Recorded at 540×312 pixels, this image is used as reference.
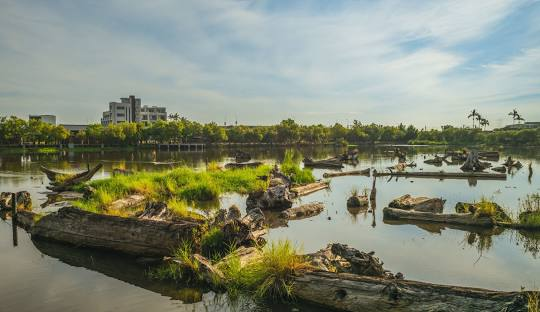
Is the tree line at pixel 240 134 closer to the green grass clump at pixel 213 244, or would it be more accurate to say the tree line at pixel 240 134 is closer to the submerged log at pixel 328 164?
the submerged log at pixel 328 164

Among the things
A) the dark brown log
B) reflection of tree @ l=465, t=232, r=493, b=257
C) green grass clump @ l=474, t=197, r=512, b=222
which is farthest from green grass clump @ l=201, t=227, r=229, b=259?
the dark brown log

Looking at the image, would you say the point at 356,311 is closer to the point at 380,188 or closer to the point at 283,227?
the point at 283,227

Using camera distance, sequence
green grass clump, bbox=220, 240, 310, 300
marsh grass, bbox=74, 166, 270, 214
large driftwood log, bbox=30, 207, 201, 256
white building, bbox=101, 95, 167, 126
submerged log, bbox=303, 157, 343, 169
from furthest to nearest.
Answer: white building, bbox=101, 95, 167, 126
submerged log, bbox=303, 157, 343, 169
marsh grass, bbox=74, 166, 270, 214
large driftwood log, bbox=30, 207, 201, 256
green grass clump, bbox=220, 240, 310, 300

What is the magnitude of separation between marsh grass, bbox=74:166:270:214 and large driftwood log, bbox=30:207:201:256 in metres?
4.12

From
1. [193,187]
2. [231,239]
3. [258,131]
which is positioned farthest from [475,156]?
[258,131]

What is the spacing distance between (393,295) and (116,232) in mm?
8078

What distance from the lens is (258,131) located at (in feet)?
455

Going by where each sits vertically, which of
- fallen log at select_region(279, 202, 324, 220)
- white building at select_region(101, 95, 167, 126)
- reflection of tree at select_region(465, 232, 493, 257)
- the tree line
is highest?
white building at select_region(101, 95, 167, 126)

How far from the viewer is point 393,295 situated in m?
7.20

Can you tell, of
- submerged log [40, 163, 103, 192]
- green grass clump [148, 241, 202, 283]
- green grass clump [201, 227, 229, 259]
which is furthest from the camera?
submerged log [40, 163, 103, 192]

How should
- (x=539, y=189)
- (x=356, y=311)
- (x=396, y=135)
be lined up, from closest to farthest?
(x=356, y=311)
(x=539, y=189)
(x=396, y=135)

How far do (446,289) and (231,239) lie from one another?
6.02 metres

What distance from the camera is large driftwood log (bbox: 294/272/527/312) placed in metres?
6.48

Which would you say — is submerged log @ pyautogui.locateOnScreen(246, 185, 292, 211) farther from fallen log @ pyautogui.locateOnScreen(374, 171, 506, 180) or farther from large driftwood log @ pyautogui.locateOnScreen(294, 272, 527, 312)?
fallen log @ pyautogui.locateOnScreen(374, 171, 506, 180)
